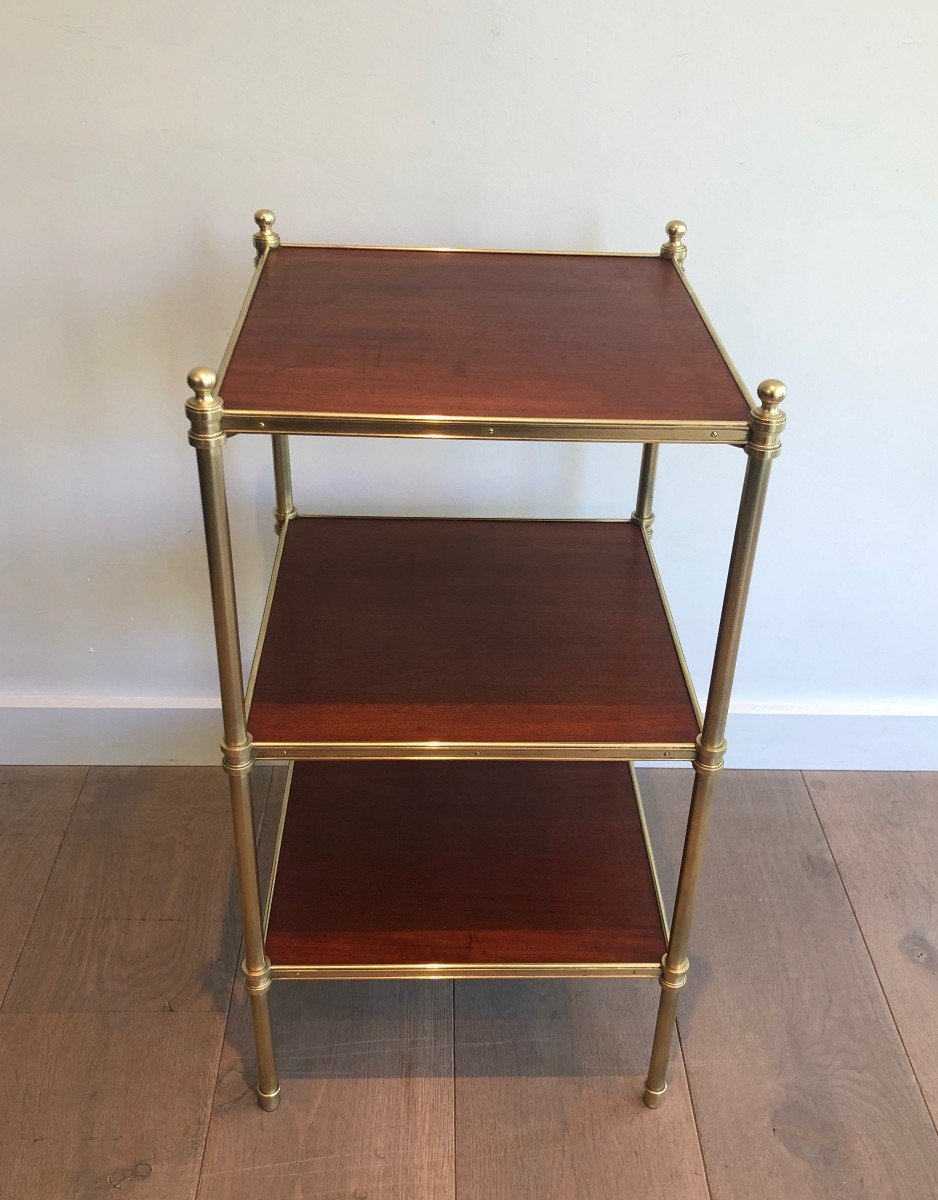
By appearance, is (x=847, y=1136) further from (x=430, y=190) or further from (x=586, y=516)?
(x=430, y=190)

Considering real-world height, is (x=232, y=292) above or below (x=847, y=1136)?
above

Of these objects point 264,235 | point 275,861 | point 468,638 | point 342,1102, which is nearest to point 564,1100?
point 342,1102

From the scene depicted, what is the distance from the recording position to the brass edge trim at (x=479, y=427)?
3.13 feet

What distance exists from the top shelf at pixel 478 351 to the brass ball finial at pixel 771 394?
0.03 m

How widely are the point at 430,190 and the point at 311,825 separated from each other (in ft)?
2.60

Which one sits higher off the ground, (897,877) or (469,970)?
(469,970)

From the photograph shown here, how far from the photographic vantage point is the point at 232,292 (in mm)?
1427

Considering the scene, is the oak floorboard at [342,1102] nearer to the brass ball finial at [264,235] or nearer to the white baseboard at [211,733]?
the white baseboard at [211,733]

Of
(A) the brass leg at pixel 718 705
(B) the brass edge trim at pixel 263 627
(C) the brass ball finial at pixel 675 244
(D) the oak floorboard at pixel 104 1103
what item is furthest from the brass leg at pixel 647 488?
(D) the oak floorboard at pixel 104 1103

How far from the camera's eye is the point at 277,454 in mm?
1413

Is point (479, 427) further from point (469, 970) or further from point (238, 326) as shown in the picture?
point (469, 970)

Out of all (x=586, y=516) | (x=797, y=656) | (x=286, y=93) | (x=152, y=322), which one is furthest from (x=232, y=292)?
(x=797, y=656)

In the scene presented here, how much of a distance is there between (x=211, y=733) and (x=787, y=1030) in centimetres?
93

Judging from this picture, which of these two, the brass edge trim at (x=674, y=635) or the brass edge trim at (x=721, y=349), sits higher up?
the brass edge trim at (x=721, y=349)
